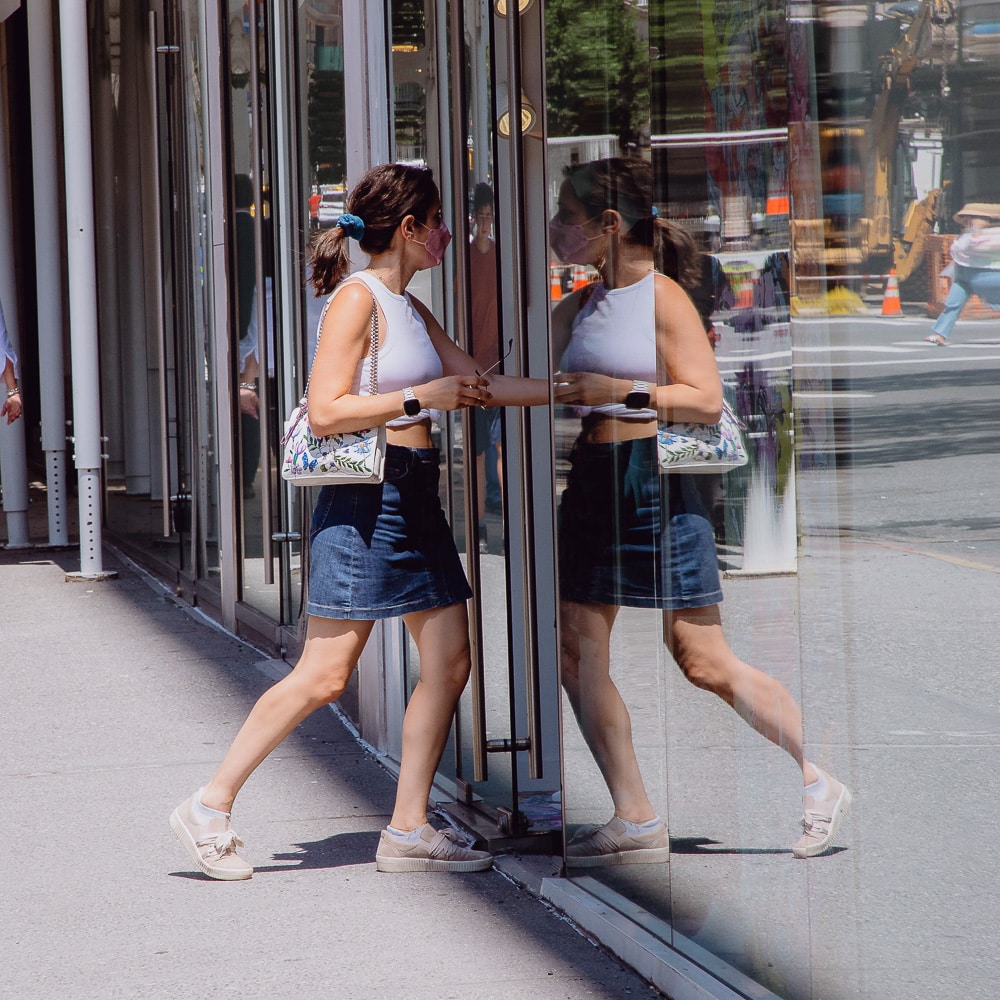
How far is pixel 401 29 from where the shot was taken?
5.00 metres

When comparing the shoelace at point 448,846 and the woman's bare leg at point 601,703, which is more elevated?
the woman's bare leg at point 601,703

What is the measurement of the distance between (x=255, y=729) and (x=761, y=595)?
1.74 metres

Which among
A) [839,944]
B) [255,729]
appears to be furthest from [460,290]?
[839,944]

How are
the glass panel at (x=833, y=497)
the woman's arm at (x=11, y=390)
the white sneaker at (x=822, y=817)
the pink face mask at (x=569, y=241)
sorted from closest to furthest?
the glass panel at (x=833, y=497) → the white sneaker at (x=822, y=817) → the pink face mask at (x=569, y=241) → the woman's arm at (x=11, y=390)

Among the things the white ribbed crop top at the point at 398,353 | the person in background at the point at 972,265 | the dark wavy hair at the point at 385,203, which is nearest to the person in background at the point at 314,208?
the dark wavy hair at the point at 385,203

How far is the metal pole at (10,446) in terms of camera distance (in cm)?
1091

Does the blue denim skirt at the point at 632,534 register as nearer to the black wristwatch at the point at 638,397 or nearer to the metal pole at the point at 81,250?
the black wristwatch at the point at 638,397

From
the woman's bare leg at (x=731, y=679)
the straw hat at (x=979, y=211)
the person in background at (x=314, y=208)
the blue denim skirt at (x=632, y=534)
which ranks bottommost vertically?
the woman's bare leg at (x=731, y=679)

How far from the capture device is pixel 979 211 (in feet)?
7.06

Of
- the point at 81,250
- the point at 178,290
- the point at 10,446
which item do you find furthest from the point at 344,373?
the point at 10,446

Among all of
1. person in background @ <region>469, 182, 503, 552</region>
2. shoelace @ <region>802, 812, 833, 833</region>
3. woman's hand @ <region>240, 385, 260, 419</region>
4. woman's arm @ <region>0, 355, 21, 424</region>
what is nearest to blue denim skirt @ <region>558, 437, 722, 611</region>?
shoelace @ <region>802, 812, 833, 833</region>

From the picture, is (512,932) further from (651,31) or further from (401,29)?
(401,29)

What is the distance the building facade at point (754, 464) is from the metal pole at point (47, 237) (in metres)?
4.79

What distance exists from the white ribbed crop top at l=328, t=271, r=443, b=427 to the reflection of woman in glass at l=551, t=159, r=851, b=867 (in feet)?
1.33
